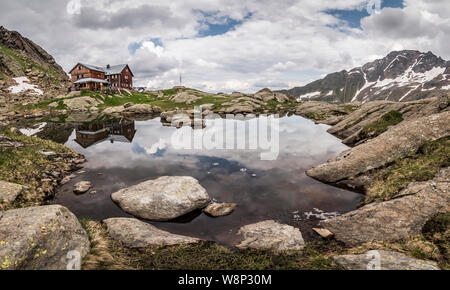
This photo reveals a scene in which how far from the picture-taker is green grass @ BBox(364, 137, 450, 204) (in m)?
14.0

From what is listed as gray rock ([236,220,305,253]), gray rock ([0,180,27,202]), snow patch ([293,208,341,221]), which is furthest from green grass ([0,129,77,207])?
snow patch ([293,208,341,221])

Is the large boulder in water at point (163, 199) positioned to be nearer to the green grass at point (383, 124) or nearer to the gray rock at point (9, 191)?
the gray rock at point (9, 191)

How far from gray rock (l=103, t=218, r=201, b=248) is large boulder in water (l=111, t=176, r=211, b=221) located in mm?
1759

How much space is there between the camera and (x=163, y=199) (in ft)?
47.3

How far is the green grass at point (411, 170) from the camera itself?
551 inches

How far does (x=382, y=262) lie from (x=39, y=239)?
1253 centimetres

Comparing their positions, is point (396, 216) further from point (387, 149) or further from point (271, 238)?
point (387, 149)

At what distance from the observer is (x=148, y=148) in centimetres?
3209

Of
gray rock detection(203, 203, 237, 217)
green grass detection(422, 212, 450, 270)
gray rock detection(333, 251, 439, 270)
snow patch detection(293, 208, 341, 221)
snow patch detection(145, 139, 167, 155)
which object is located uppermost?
snow patch detection(145, 139, 167, 155)

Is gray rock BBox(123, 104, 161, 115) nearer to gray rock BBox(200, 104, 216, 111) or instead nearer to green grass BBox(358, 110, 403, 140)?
gray rock BBox(200, 104, 216, 111)

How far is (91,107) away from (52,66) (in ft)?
316

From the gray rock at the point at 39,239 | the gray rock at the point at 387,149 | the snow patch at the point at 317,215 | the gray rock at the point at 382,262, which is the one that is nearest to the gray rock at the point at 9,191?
the gray rock at the point at 39,239

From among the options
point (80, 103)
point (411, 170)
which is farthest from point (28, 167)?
point (80, 103)

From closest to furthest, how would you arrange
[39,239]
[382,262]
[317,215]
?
[39,239]
[382,262]
[317,215]
